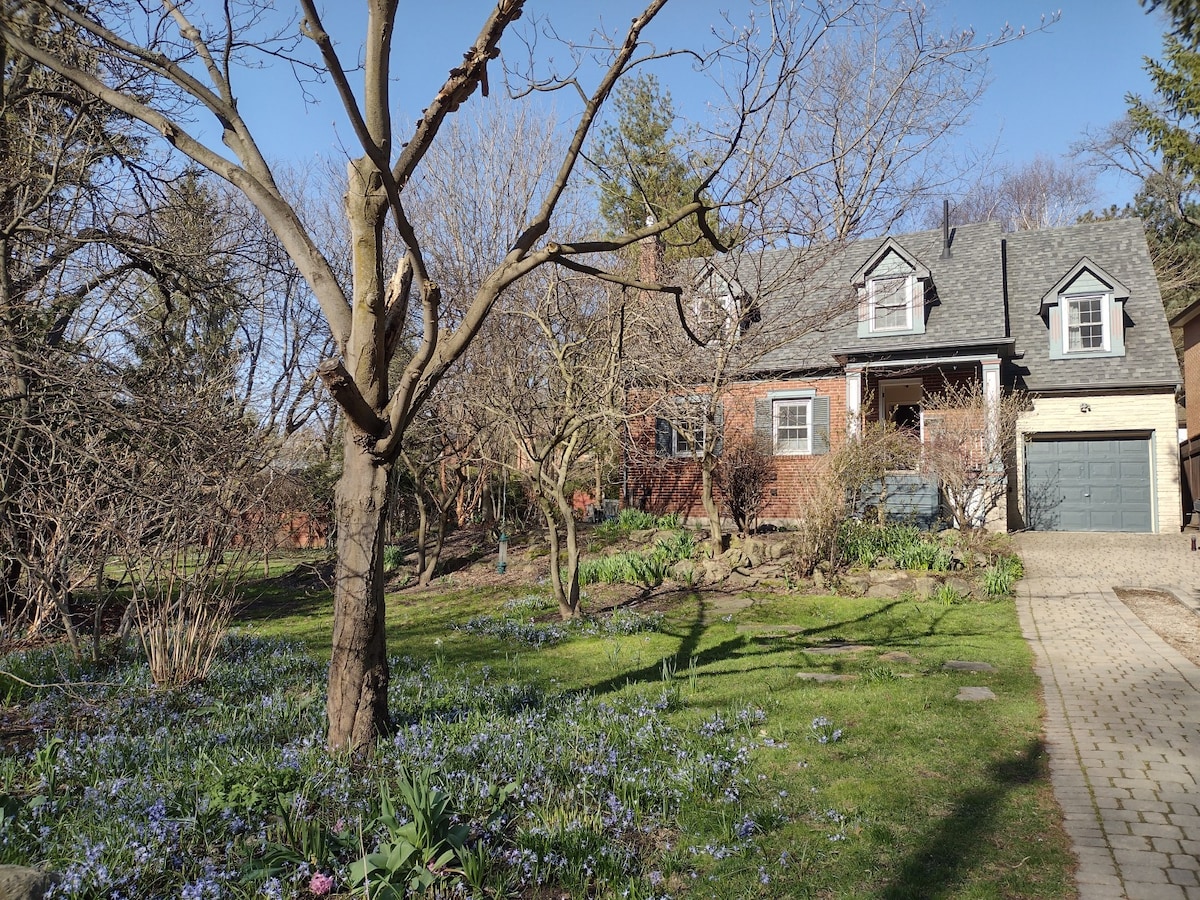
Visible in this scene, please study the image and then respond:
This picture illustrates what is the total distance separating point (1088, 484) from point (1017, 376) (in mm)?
3076

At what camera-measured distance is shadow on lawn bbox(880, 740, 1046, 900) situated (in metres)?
3.45

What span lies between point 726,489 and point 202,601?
37.1ft

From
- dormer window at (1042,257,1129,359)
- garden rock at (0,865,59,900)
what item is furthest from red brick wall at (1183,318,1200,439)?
garden rock at (0,865,59,900)

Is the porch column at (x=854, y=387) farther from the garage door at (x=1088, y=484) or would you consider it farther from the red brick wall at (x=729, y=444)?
the garage door at (x=1088, y=484)

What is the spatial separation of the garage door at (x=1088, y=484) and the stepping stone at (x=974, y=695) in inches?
561

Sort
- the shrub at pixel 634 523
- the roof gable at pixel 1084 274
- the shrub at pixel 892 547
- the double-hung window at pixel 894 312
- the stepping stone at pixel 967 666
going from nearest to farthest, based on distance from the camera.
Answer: the stepping stone at pixel 967 666
the shrub at pixel 892 547
the shrub at pixel 634 523
the roof gable at pixel 1084 274
the double-hung window at pixel 894 312

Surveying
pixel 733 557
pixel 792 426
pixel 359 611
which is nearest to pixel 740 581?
pixel 733 557

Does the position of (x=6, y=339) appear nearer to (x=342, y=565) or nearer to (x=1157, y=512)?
(x=342, y=565)

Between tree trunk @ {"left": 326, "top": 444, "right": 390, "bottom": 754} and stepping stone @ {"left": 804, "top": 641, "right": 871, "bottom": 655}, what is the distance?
493 cm

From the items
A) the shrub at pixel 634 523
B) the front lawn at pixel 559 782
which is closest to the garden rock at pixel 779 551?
the shrub at pixel 634 523

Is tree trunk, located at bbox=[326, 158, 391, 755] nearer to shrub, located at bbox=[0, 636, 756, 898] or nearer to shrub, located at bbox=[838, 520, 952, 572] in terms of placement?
shrub, located at bbox=[0, 636, 756, 898]

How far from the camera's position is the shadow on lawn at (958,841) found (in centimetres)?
345

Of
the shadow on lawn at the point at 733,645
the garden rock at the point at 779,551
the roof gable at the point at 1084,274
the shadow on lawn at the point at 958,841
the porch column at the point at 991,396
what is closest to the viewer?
the shadow on lawn at the point at 958,841

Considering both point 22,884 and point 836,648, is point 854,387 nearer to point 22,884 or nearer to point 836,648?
point 836,648
